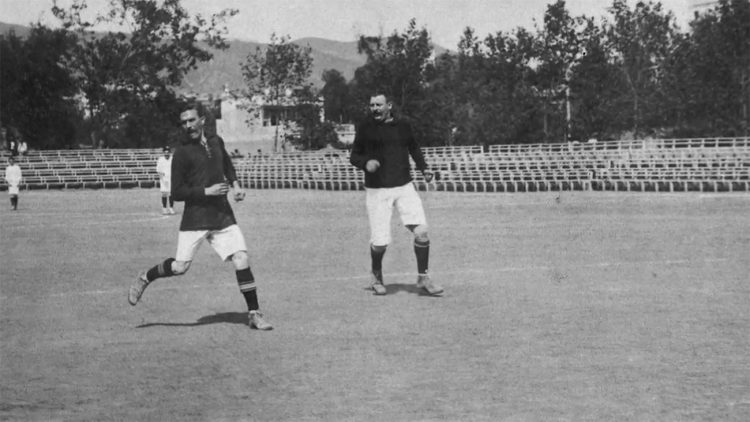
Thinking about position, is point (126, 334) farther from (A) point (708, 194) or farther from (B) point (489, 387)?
(A) point (708, 194)

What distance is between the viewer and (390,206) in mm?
12094

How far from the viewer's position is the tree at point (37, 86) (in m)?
75.8

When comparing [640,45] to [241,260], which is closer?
[241,260]

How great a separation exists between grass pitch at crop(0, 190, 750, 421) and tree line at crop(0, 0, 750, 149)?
46685 millimetres

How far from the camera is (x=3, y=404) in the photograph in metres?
6.98

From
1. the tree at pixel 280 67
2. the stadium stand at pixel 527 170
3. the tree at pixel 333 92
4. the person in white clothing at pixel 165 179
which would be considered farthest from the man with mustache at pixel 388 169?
the tree at pixel 333 92

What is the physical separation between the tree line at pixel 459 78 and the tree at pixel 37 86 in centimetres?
9

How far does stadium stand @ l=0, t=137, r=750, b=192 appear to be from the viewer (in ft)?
133

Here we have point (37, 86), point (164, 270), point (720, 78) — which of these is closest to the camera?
point (164, 270)

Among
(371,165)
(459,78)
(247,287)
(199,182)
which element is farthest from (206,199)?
(459,78)

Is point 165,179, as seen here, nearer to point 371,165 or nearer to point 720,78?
point 371,165

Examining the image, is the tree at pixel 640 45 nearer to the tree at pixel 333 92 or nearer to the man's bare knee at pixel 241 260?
the tree at pixel 333 92

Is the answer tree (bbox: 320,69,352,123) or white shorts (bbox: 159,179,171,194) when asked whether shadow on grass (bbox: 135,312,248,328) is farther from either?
tree (bbox: 320,69,352,123)

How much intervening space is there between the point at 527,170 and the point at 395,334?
36.6 metres
